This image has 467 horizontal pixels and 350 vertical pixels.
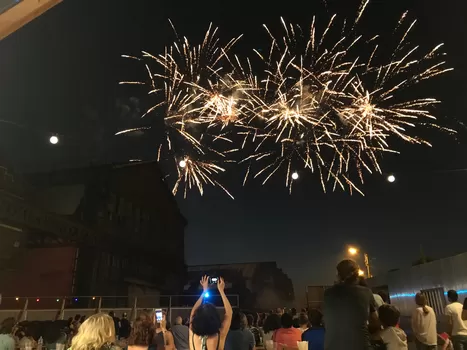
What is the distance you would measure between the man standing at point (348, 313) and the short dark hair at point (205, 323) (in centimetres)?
104

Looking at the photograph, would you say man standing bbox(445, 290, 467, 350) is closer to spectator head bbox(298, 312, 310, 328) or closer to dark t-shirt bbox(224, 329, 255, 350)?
spectator head bbox(298, 312, 310, 328)

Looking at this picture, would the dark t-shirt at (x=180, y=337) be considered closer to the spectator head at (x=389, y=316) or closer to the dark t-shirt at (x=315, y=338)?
the dark t-shirt at (x=315, y=338)

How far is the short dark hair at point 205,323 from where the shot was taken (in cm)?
369

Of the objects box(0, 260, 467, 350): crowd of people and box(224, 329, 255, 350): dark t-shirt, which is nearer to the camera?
box(0, 260, 467, 350): crowd of people

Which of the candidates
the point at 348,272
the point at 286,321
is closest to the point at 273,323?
the point at 286,321

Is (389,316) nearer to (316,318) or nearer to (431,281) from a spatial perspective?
(316,318)

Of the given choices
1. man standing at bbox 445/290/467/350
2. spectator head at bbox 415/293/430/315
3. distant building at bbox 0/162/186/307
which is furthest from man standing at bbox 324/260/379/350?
distant building at bbox 0/162/186/307

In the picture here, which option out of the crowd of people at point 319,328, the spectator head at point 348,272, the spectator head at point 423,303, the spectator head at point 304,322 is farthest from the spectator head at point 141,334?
the spectator head at point 423,303

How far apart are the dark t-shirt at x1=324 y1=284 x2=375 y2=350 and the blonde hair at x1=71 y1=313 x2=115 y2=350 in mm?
1886

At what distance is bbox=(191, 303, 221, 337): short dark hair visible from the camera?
12.1 feet

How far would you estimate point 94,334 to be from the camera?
3180mm

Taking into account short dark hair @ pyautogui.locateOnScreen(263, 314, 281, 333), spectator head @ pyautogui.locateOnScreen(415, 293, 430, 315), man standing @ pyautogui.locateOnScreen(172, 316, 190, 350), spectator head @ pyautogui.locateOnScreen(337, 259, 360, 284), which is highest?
spectator head @ pyautogui.locateOnScreen(337, 259, 360, 284)

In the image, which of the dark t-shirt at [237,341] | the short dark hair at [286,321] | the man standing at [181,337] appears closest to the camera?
the dark t-shirt at [237,341]

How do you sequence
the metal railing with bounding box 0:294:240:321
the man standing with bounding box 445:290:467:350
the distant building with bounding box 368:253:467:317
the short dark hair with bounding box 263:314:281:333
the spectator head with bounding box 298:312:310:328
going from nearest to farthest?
the man standing with bounding box 445:290:467:350 → the spectator head with bounding box 298:312:310:328 → the short dark hair with bounding box 263:314:281:333 → the distant building with bounding box 368:253:467:317 → the metal railing with bounding box 0:294:240:321
